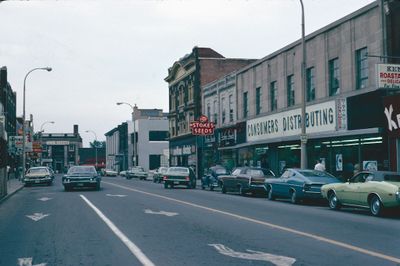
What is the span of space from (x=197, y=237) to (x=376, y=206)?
7.60m

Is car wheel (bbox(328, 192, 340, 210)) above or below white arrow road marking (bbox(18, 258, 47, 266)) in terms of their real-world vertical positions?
above

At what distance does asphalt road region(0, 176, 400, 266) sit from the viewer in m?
9.54

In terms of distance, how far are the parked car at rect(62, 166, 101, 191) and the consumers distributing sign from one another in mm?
11869

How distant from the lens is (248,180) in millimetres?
28469

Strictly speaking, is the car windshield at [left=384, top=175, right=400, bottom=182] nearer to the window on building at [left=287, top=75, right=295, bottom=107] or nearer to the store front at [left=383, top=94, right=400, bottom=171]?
the store front at [left=383, top=94, right=400, bottom=171]

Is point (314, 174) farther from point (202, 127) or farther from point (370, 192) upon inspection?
point (202, 127)

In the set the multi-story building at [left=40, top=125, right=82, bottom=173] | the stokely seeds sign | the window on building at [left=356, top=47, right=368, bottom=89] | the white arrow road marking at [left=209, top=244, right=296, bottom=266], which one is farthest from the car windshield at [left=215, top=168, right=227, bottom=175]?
the multi-story building at [left=40, top=125, right=82, bottom=173]

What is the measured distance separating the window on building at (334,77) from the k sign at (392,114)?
5.15 meters

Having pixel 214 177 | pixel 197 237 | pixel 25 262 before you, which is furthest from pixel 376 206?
pixel 214 177

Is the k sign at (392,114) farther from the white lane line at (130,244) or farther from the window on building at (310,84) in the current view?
the white lane line at (130,244)

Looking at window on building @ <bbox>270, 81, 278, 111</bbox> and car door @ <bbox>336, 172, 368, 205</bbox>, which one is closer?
car door @ <bbox>336, 172, 368, 205</bbox>

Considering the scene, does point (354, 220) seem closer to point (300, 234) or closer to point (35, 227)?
point (300, 234)

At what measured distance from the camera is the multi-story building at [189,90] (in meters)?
59.6

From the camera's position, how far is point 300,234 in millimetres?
12531
